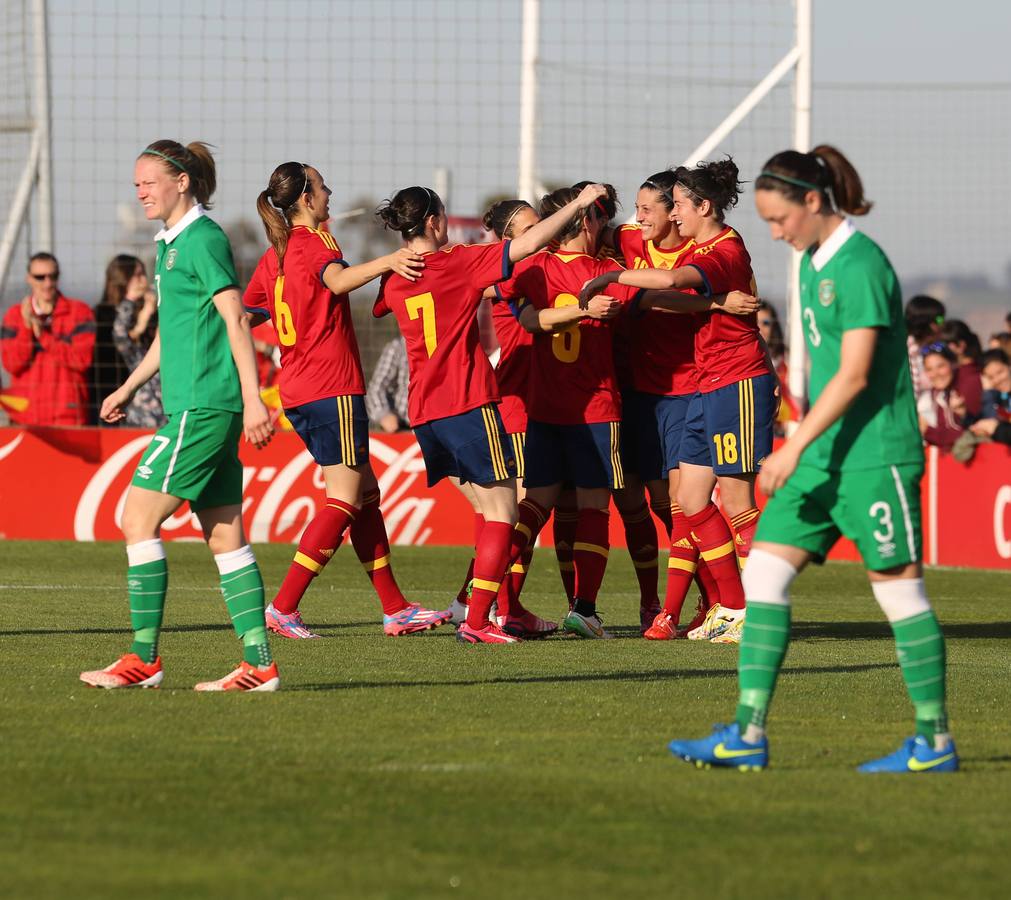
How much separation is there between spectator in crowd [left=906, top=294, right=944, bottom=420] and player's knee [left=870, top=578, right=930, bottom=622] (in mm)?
10742

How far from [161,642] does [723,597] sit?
9.07 ft

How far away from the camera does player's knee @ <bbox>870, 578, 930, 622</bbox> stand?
18.0 feet

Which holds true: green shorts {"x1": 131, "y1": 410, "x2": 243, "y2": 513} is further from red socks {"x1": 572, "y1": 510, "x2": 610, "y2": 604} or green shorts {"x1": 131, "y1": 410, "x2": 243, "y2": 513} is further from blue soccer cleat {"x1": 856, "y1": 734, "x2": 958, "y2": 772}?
red socks {"x1": 572, "y1": 510, "x2": 610, "y2": 604}

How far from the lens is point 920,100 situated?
19.4 m

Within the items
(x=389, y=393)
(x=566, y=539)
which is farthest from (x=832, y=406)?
(x=389, y=393)

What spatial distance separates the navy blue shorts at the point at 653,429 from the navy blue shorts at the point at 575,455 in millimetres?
148

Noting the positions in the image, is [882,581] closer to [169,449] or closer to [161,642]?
[169,449]

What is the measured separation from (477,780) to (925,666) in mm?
1370

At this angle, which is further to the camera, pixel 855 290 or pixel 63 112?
pixel 63 112

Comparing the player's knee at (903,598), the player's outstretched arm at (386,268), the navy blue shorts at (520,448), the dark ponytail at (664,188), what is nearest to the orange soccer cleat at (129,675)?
the player's outstretched arm at (386,268)

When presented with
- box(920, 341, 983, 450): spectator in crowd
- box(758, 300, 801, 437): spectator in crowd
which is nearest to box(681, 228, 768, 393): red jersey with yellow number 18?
box(920, 341, 983, 450): spectator in crowd

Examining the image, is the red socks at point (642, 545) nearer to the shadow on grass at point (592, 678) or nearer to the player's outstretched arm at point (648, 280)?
the player's outstretched arm at point (648, 280)

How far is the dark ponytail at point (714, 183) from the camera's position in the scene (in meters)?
9.09

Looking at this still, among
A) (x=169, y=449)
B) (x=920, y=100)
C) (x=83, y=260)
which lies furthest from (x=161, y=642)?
(x=920, y=100)
